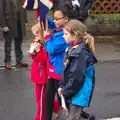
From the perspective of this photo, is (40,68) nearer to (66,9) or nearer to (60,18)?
(60,18)

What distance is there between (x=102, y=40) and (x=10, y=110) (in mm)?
6382

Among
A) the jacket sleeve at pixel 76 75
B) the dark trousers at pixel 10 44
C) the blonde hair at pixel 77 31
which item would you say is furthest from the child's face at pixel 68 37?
the dark trousers at pixel 10 44

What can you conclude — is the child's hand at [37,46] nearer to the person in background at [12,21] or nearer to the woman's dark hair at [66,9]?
the woman's dark hair at [66,9]

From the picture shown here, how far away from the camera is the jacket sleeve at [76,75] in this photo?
4.35 m

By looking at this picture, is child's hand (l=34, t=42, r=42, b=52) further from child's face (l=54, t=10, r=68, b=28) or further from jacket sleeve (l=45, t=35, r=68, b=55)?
child's face (l=54, t=10, r=68, b=28)

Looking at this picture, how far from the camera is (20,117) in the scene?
19.5 feet

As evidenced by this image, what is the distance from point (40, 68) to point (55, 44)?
544 mm

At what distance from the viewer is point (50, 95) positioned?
5258mm

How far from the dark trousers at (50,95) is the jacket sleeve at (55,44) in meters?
0.40

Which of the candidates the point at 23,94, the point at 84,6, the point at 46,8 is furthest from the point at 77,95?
the point at 84,6

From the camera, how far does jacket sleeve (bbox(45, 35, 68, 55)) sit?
4918 mm

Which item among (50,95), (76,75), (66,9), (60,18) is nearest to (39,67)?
(50,95)

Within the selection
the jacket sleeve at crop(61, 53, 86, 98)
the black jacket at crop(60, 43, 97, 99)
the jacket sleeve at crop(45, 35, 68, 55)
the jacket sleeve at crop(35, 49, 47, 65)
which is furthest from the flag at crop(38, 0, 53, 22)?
the jacket sleeve at crop(61, 53, 86, 98)

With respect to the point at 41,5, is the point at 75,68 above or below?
below
